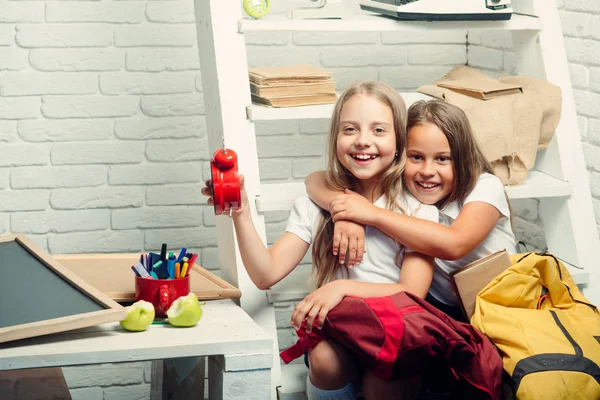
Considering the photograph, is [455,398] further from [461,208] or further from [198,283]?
[198,283]

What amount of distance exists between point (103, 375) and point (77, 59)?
1.11m

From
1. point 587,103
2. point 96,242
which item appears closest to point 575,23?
point 587,103

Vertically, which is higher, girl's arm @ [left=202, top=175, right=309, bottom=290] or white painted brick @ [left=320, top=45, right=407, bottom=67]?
white painted brick @ [left=320, top=45, right=407, bottom=67]

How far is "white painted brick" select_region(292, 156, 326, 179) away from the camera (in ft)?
9.93

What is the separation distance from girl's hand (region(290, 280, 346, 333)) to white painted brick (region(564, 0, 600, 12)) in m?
1.18

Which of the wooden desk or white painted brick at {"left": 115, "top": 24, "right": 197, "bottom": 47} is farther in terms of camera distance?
white painted brick at {"left": 115, "top": 24, "right": 197, "bottom": 47}

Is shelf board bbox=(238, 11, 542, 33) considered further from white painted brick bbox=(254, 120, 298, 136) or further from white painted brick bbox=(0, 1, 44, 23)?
white painted brick bbox=(0, 1, 44, 23)

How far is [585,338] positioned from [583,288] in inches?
19.8

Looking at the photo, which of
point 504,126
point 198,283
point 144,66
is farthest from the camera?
point 144,66

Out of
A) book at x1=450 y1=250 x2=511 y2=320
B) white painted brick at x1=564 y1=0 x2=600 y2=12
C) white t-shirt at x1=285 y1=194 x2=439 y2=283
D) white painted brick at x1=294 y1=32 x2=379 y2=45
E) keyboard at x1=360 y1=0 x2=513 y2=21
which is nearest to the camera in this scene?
book at x1=450 y1=250 x2=511 y2=320

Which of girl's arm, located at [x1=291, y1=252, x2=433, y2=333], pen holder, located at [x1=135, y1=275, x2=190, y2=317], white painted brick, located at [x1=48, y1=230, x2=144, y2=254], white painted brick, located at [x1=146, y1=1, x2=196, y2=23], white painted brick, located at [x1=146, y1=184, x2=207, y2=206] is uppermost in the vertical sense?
white painted brick, located at [x1=146, y1=1, x2=196, y2=23]

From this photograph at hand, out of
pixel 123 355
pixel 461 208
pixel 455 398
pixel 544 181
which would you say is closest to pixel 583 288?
pixel 544 181

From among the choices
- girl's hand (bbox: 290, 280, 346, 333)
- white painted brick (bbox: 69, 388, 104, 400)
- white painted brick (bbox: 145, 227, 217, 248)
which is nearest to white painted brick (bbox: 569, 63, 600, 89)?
girl's hand (bbox: 290, 280, 346, 333)

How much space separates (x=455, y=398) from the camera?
1628 mm
